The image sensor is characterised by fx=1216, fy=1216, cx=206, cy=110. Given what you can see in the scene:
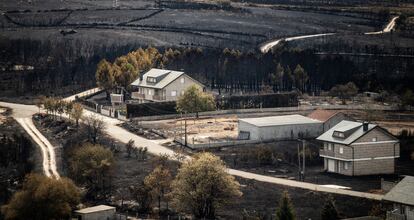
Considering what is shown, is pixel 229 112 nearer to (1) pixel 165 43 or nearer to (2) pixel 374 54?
(2) pixel 374 54

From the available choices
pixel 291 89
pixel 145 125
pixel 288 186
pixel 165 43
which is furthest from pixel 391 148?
pixel 165 43

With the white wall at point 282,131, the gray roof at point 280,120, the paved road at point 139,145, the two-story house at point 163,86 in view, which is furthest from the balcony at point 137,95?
the white wall at point 282,131

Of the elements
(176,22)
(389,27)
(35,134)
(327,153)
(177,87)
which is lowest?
(35,134)

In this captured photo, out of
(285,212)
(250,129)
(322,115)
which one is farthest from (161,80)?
(285,212)

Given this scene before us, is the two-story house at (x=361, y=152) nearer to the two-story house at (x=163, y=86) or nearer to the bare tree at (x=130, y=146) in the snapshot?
the bare tree at (x=130, y=146)

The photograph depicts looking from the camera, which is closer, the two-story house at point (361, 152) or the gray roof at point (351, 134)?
the two-story house at point (361, 152)

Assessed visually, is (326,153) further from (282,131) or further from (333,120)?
(333,120)

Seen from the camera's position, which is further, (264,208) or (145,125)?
(145,125)
